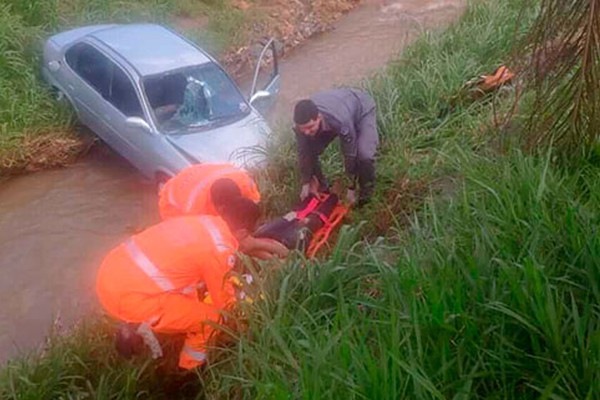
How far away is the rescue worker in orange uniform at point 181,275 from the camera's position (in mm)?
4523

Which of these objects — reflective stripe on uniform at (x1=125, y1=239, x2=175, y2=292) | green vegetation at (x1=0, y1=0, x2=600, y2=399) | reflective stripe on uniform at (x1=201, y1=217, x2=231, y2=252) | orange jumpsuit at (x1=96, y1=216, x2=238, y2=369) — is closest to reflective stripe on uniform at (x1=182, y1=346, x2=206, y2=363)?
orange jumpsuit at (x1=96, y1=216, x2=238, y2=369)

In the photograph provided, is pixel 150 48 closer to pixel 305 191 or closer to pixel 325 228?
pixel 305 191

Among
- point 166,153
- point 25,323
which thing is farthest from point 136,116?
point 25,323

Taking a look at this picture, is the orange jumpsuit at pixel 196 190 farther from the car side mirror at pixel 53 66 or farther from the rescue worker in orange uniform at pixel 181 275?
the car side mirror at pixel 53 66

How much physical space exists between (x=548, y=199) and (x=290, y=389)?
1754mm

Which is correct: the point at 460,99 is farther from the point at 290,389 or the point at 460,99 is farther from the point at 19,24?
the point at 19,24

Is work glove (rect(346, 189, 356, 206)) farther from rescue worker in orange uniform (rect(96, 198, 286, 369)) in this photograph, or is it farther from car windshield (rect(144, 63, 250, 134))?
car windshield (rect(144, 63, 250, 134))

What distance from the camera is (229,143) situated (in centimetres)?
776

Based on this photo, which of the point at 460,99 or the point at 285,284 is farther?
the point at 460,99

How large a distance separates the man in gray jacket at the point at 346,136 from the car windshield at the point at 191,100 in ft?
6.92

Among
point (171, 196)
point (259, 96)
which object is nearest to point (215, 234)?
point (171, 196)

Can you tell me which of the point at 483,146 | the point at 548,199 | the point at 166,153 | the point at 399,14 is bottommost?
the point at 399,14

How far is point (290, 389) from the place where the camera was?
11.2 ft

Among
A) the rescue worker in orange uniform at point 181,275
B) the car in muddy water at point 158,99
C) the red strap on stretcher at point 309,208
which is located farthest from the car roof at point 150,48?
the rescue worker in orange uniform at point 181,275
